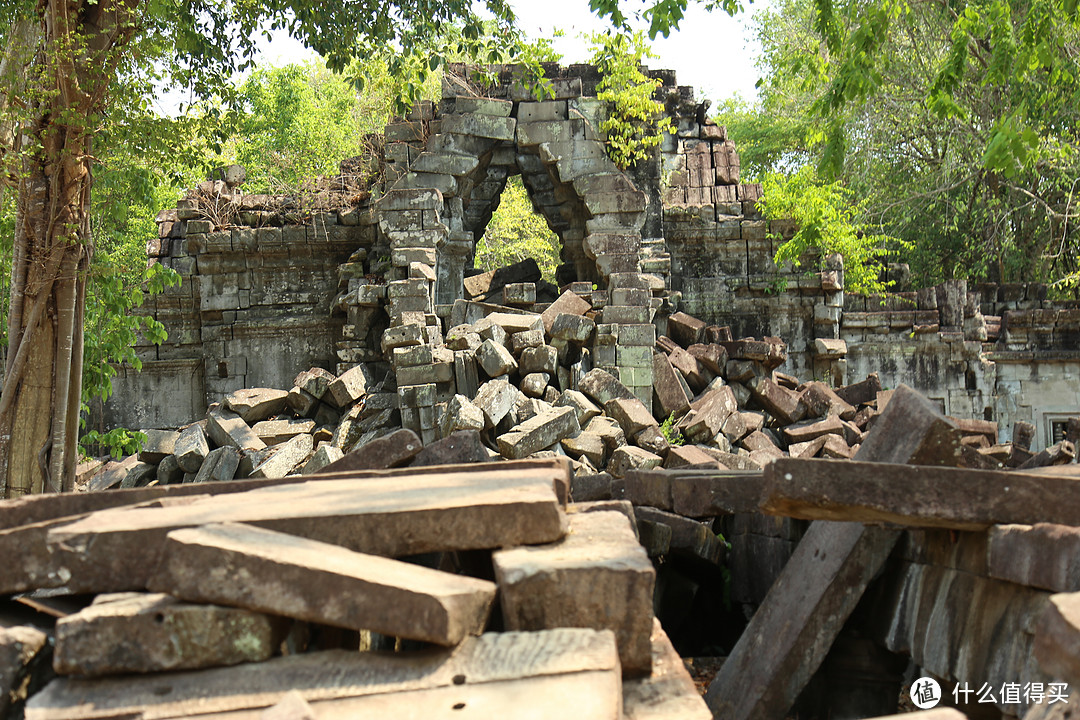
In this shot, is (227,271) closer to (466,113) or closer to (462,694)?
(466,113)

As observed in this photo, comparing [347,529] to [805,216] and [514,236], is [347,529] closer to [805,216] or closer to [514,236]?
[805,216]

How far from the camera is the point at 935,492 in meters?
2.84

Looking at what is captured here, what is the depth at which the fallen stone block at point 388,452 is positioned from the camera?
14.4 ft

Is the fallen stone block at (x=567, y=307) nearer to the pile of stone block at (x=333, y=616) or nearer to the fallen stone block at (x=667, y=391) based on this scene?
the fallen stone block at (x=667, y=391)

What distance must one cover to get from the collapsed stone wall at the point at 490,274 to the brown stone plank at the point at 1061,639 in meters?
9.43

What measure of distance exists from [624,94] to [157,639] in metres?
10.4

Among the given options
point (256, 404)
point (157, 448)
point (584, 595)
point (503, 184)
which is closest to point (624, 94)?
point (503, 184)

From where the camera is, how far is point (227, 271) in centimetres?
1241

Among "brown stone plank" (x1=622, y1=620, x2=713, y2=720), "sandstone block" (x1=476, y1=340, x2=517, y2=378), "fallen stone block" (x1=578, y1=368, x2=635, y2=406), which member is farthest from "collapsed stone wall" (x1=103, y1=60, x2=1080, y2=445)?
"brown stone plank" (x1=622, y1=620, x2=713, y2=720)

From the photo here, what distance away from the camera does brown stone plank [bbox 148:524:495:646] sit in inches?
82.4

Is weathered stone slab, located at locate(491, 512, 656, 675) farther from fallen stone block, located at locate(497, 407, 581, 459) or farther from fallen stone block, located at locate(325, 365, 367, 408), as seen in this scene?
fallen stone block, located at locate(325, 365, 367, 408)

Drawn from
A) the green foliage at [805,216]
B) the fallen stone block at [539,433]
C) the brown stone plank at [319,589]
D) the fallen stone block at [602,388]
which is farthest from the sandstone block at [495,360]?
the brown stone plank at [319,589]

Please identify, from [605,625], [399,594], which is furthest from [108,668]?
→ [605,625]

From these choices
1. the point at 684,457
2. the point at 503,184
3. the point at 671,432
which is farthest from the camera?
the point at 503,184
